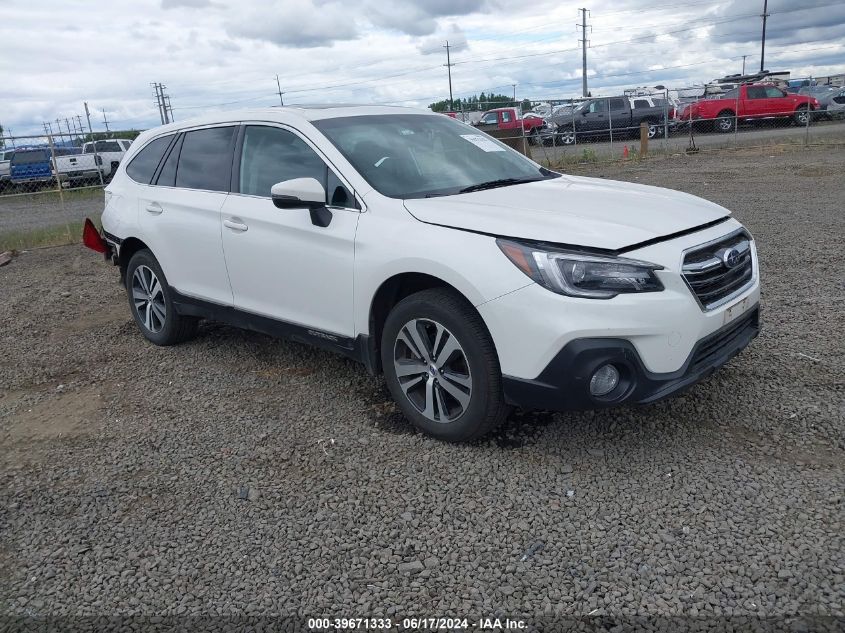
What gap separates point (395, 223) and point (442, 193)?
0.43m

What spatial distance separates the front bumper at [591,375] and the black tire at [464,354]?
0.11 meters

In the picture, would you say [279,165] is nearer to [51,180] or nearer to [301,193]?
[301,193]

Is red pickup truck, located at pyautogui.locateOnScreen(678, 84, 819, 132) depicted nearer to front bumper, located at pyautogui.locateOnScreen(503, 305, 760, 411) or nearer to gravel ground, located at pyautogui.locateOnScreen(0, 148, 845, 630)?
gravel ground, located at pyautogui.locateOnScreen(0, 148, 845, 630)

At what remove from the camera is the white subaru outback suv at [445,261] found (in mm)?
3248

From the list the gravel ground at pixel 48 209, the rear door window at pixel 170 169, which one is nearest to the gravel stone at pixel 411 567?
the rear door window at pixel 170 169

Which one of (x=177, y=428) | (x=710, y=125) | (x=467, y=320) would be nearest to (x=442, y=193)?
(x=467, y=320)

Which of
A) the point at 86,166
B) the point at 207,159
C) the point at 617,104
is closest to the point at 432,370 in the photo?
the point at 207,159

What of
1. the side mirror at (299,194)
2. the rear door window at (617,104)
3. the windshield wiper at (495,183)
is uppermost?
the side mirror at (299,194)

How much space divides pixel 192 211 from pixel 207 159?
0.38 m

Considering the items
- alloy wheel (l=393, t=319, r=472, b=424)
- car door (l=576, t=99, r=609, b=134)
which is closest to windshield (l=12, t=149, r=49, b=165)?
car door (l=576, t=99, r=609, b=134)

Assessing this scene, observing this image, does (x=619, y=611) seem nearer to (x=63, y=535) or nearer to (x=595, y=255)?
(x=595, y=255)

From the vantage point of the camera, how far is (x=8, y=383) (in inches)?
212

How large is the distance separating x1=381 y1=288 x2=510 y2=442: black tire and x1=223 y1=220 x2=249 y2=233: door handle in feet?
4.22

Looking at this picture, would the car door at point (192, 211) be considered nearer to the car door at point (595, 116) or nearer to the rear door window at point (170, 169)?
the rear door window at point (170, 169)
